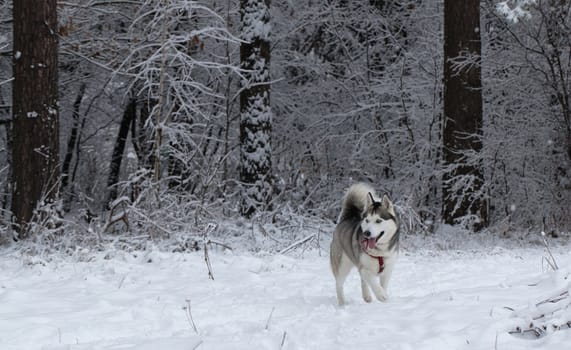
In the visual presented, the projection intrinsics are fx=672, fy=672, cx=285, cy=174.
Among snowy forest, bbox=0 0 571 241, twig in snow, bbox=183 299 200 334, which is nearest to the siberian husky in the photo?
twig in snow, bbox=183 299 200 334

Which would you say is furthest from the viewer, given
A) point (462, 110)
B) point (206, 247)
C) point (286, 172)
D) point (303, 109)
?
point (303, 109)

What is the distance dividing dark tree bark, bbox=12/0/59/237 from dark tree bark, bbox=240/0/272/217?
3.68m

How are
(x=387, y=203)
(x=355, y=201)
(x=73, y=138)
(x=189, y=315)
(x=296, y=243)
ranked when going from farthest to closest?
(x=73, y=138), (x=296, y=243), (x=355, y=201), (x=387, y=203), (x=189, y=315)

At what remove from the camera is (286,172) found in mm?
15422

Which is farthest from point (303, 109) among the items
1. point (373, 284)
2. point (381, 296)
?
point (381, 296)

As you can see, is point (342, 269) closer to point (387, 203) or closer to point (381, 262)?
point (381, 262)

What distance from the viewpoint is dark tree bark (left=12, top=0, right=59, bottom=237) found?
9.87m

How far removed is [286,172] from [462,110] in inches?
177

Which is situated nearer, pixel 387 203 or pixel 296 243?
pixel 387 203

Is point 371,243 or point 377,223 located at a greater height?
point 377,223

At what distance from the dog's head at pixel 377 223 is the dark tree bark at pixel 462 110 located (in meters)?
6.36

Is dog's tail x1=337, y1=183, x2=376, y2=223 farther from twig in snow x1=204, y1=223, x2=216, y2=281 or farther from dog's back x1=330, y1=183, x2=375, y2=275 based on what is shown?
twig in snow x1=204, y1=223, x2=216, y2=281

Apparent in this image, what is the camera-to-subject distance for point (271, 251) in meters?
9.28

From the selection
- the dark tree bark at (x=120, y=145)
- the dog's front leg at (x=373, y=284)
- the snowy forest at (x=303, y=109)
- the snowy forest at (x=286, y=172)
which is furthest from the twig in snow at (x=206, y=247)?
the dark tree bark at (x=120, y=145)
